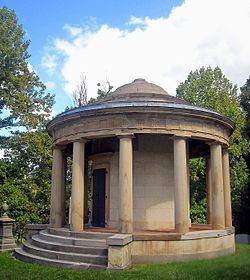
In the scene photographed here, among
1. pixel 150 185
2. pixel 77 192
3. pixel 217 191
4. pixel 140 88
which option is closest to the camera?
pixel 77 192

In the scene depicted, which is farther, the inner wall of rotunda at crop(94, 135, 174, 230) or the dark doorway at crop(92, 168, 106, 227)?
the dark doorway at crop(92, 168, 106, 227)

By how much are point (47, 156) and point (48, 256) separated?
529 inches

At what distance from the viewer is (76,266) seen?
9625mm

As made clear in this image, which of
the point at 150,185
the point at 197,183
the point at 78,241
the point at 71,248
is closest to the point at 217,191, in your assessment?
the point at 150,185

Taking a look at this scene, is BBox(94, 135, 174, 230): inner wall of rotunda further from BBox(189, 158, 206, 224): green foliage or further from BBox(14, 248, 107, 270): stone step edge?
BBox(189, 158, 206, 224): green foliage

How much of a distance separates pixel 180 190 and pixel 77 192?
138 inches

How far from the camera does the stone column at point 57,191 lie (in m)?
13.7

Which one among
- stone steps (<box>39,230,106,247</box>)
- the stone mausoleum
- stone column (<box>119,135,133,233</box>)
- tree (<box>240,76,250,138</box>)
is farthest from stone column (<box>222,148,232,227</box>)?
tree (<box>240,76,250,138</box>)

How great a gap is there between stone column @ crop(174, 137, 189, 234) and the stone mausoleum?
0.03 meters

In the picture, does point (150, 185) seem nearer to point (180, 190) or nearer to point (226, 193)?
point (180, 190)

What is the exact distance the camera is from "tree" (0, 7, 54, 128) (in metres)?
24.5

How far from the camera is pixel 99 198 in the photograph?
1421 centimetres

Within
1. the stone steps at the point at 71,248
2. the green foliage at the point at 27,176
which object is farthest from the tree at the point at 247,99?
the stone steps at the point at 71,248

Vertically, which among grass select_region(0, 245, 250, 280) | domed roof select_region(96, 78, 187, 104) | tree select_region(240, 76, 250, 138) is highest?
tree select_region(240, 76, 250, 138)
